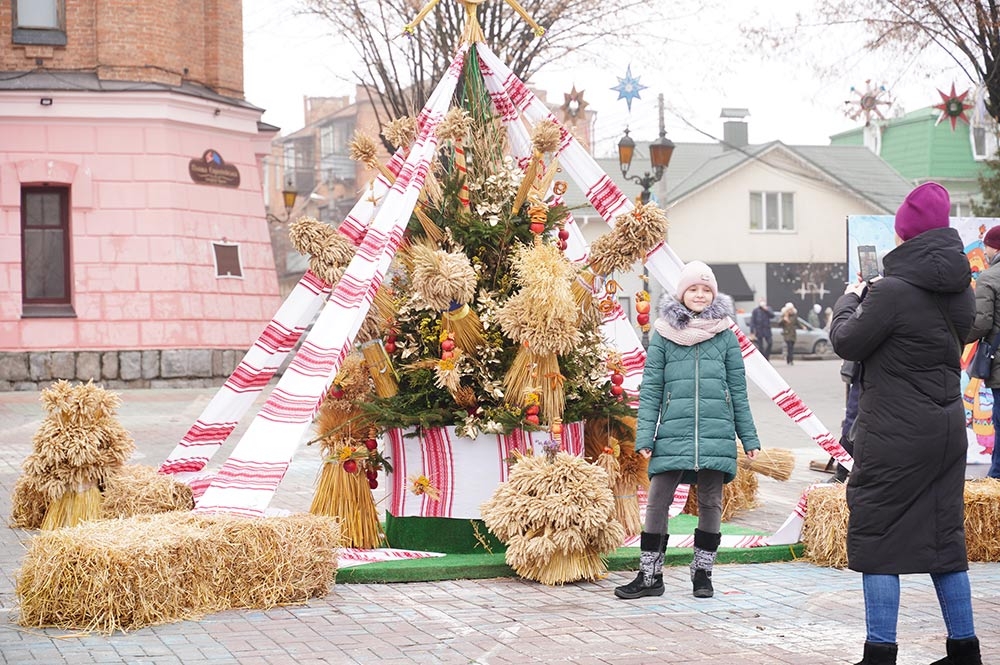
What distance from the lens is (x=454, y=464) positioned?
8031 mm

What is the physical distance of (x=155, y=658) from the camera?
587 centimetres

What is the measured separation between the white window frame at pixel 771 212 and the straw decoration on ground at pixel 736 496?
155 ft

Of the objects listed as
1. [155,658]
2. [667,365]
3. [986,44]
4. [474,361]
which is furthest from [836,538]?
[986,44]

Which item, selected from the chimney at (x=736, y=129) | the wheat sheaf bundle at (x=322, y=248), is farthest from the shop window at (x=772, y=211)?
the wheat sheaf bundle at (x=322, y=248)

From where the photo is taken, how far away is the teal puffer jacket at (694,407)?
23.4ft

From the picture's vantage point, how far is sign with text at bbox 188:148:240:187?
24.7 meters

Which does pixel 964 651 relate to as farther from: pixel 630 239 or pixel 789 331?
pixel 789 331

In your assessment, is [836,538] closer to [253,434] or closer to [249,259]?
[253,434]

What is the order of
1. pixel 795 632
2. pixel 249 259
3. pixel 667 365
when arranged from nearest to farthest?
pixel 795 632 < pixel 667 365 < pixel 249 259

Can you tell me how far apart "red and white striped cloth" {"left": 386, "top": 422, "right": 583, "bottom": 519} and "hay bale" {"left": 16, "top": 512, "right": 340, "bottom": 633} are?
92 cm

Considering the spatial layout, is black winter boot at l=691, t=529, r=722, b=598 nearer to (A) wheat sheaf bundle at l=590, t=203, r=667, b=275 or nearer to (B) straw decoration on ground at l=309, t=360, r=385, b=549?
(A) wheat sheaf bundle at l=590, t=203, r=667, b=275

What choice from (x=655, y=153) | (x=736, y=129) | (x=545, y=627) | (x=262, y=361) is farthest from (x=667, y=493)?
(x=736, y=129)

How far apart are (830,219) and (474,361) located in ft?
167

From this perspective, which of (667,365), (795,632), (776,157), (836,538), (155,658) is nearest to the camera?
(155,658)
